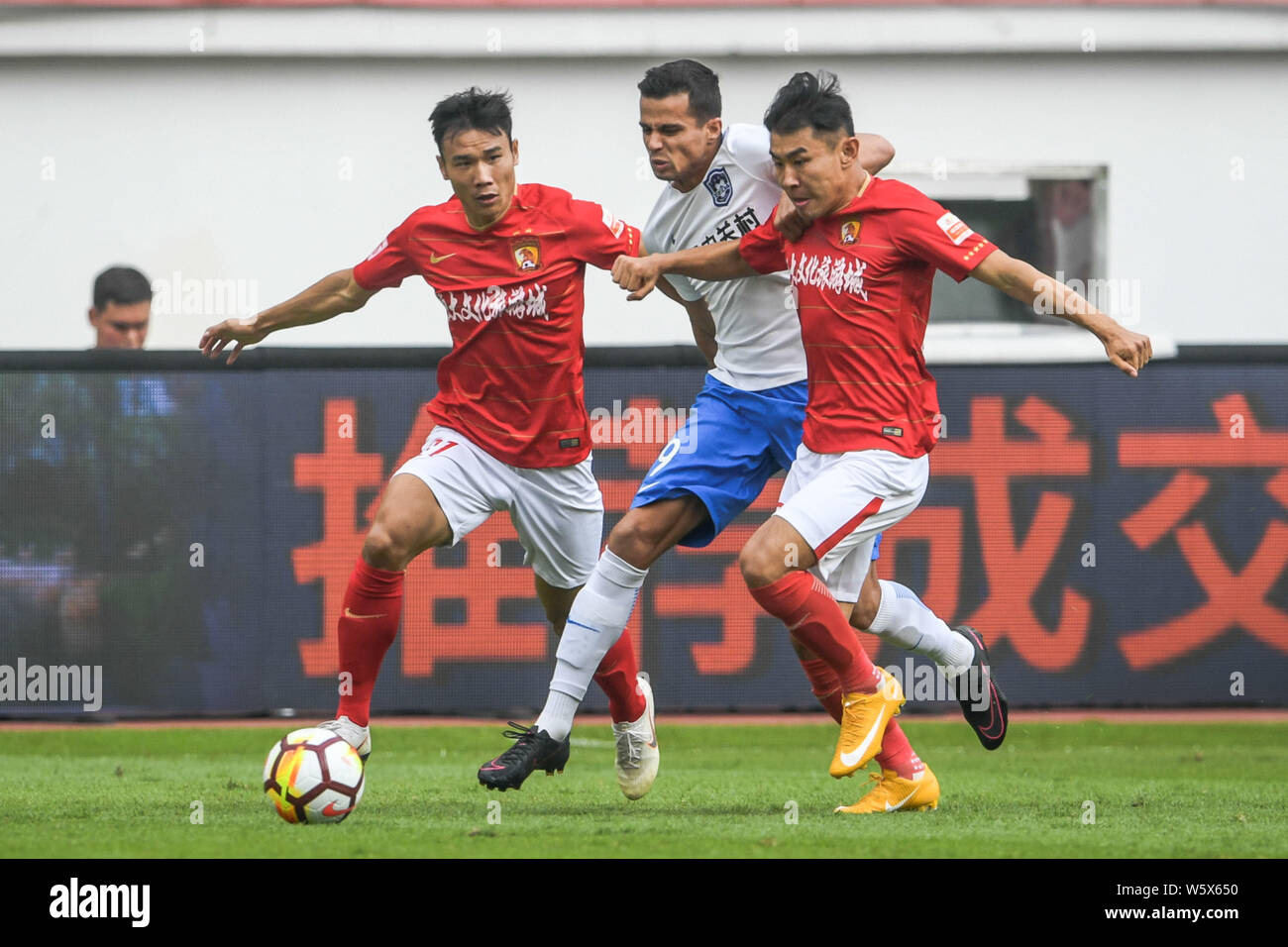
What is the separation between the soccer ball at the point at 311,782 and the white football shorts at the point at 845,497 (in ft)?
5.31

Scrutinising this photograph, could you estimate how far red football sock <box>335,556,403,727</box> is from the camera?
596cm

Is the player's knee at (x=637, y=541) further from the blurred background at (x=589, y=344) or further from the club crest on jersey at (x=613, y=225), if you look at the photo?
the blurred background at (x=589, y=344)

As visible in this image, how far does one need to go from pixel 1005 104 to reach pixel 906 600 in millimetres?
6422

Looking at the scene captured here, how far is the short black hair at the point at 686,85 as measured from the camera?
6043 millimetres

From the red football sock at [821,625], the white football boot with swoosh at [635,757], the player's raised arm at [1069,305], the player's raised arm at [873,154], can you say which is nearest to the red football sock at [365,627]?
the white football boot with swoosh at [635,757]

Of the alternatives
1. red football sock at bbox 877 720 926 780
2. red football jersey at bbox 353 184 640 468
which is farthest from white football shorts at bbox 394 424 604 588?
red football sock at bbox 877 720 926 780

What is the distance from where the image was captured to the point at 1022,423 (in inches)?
338

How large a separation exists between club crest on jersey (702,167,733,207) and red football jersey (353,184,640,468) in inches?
15.1

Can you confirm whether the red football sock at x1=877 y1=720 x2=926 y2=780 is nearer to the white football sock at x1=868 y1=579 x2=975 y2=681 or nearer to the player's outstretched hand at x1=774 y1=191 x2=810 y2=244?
the white football sock at x1=868 y1=579 x2=975 y2=681

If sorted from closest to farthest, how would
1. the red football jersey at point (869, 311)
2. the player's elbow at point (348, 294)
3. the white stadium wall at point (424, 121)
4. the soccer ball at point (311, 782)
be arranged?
the soccer ball at point (311, 782) → the red football jersey at point (869, 311) → the player's elbow at point (348, 294) → the white stadium wall at point (424, 121)

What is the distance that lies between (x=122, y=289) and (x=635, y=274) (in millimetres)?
5147

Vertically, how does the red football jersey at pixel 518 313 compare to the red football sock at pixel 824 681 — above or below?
above

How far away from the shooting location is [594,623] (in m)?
6.07
